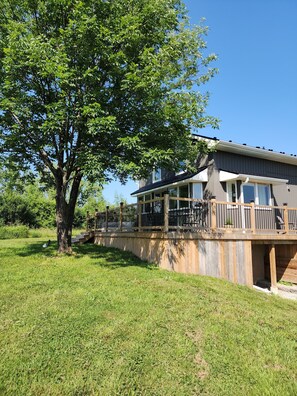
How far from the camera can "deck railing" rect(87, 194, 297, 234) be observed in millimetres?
9617

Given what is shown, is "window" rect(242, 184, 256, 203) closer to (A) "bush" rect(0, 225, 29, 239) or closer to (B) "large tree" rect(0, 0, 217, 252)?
(B) "large tree" rect(0, 0, 217, 252)

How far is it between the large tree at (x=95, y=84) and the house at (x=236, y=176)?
3.07 metres

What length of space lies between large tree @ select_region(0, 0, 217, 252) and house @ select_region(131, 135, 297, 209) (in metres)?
3.07

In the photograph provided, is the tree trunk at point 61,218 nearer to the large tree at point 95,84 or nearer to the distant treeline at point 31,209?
the large tree at point 95,84

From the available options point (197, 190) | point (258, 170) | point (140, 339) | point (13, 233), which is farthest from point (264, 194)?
point (13, 233)

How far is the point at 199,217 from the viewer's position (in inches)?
425

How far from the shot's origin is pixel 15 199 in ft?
98.8

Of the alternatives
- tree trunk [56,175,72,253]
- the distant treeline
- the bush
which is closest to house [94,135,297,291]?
tree trunk [56,175,72,253]

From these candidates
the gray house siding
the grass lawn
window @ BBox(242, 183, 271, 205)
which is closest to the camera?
the grass lawn

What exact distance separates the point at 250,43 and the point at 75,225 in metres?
28.7

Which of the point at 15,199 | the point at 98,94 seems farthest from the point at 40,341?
the point at 15,199

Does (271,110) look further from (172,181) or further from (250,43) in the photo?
(172,181)

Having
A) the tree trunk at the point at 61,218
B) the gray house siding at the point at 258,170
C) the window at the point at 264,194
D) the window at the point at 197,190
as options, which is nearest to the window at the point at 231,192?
the gray house siding at the point at 258,170

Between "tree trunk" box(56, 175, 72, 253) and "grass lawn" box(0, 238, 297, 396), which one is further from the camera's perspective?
"tree trunk" box(56, 175, 72, 253)
